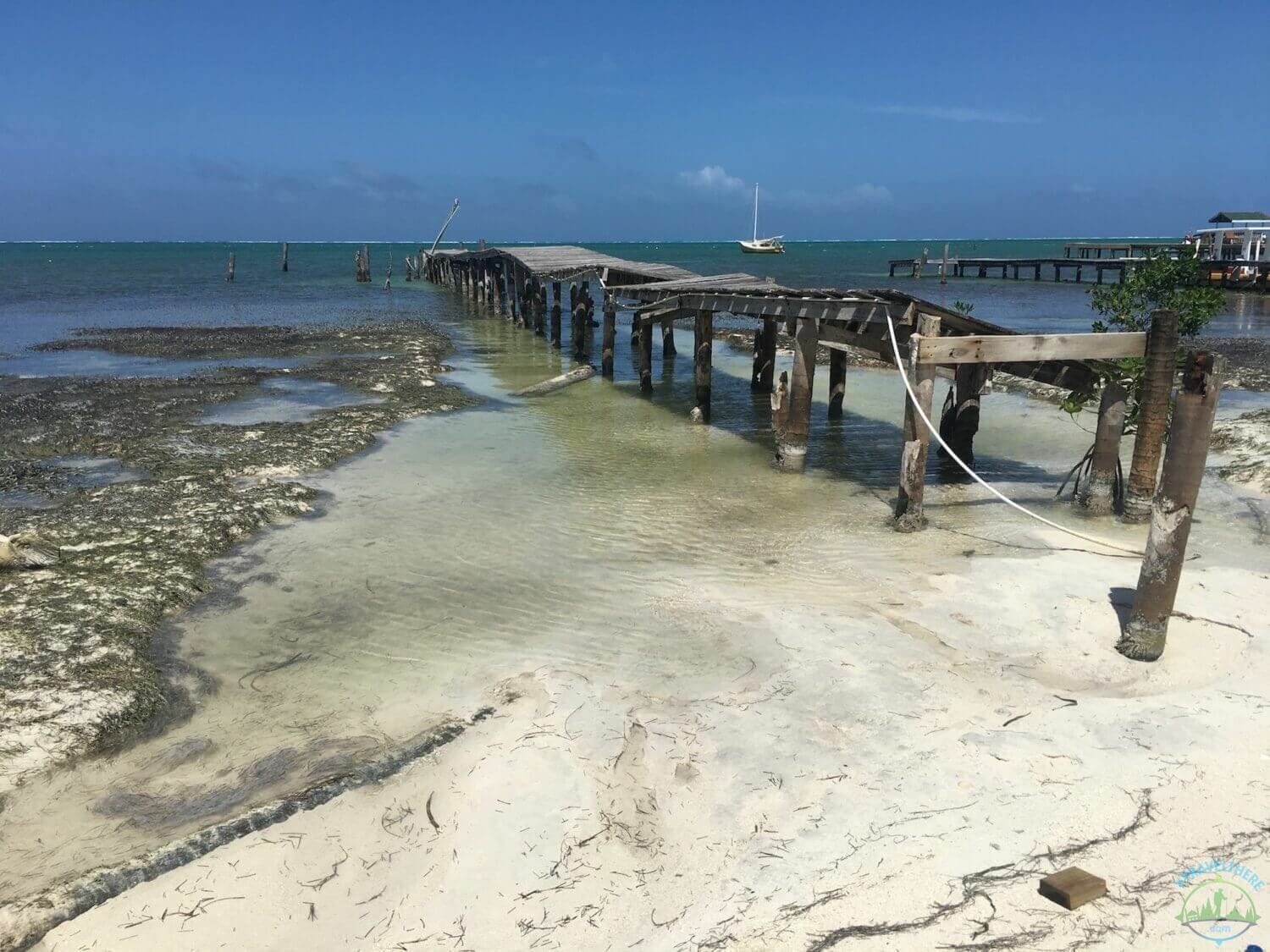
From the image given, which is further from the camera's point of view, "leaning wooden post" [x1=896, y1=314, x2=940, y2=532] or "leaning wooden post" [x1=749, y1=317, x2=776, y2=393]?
"leaning wooden post" [x1=749, y1=317, x2=776, y2=393]

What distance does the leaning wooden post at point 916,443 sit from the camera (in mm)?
8180

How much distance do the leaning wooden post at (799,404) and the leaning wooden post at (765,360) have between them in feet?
17.3

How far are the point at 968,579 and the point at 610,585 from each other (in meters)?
2.95

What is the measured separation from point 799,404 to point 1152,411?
12.3 feet

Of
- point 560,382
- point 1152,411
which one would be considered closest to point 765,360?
point 560,382

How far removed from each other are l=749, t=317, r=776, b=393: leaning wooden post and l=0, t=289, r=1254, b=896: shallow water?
9.58ft

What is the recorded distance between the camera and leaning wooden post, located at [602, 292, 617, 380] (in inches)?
694

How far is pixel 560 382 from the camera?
1722 centimetres

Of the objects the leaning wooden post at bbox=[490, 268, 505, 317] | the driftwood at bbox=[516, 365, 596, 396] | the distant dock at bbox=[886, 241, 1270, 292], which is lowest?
the driftwood at bbox=[516, 365, 596, 396]

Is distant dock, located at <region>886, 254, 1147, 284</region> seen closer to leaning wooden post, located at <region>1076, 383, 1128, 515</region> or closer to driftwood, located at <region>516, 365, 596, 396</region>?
driftwood, located at <region>516, 365, 596, 396</region>

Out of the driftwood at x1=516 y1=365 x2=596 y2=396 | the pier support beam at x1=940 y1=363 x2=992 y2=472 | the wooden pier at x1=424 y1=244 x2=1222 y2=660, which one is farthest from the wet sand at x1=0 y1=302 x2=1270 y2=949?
the driftwood at x1=516 y1=365 x2=596 y2=396

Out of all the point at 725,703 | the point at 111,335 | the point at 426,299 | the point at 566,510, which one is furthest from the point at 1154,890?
the point at 426,299

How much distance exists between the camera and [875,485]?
10.2m

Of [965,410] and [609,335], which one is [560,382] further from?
[965,410]
